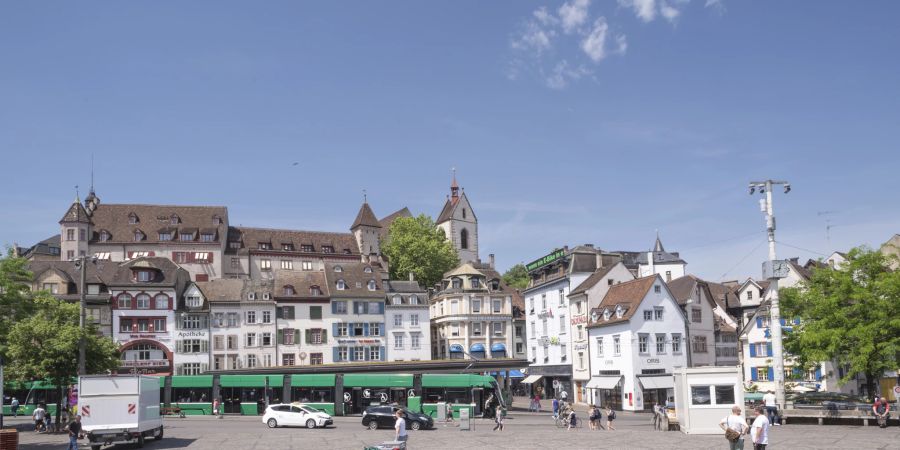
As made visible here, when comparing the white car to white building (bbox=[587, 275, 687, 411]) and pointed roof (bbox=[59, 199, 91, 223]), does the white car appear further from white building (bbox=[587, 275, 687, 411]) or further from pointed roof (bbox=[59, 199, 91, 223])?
A: pointed roof (bbox=[59, 199, 91, 223])

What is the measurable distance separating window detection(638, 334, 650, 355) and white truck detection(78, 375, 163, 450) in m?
44.1

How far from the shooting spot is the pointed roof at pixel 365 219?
431 ft

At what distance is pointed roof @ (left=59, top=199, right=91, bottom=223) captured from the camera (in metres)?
111

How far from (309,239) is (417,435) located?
89060mm

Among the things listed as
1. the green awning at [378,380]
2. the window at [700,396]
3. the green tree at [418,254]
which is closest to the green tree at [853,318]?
the window at [700,396]

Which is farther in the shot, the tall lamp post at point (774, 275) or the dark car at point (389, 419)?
the dark car at point (389, 419)

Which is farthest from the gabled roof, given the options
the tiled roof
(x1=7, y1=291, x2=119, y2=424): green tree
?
the tiled roof

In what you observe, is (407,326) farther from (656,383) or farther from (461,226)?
(461,226)

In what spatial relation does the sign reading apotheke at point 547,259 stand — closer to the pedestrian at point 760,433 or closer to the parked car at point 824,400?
the parked car at point 824,400

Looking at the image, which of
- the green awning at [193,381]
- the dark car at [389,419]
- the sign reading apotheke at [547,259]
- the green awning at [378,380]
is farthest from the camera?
the sign reading apotheke at [547,259]

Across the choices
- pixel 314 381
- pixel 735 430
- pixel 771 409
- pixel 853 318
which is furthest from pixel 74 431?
pixel 853 318

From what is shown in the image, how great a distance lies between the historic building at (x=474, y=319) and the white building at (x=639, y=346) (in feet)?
72.2

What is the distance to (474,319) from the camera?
310 feet

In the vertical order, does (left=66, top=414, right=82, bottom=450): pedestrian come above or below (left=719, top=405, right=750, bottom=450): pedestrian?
below
